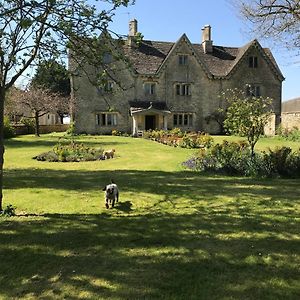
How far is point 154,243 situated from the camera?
602 centimetres

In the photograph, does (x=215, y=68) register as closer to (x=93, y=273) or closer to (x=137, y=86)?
(x=137, y=86)

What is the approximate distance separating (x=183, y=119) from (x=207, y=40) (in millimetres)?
11383

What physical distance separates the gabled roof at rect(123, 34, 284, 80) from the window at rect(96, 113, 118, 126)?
5.98m

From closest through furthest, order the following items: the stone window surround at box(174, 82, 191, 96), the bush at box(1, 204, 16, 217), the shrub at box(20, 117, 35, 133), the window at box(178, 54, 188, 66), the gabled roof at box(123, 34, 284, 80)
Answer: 1. the bush at box(1, 204, 16, 217)
2. the gabled roof at box(123, 34, 284, 80)
3. the window at box(178, 54, 188, 66)
4. the stone window surround at box(174, 82, 191, 96)
5. the shrub at box(20, 117, 35, 133)

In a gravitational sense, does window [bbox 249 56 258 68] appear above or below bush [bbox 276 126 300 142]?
above

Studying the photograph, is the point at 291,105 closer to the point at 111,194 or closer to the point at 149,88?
the point at 149,88

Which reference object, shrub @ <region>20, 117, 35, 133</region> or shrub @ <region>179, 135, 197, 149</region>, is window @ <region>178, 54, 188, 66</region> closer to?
shrub @ <region>179, 135, 197, 149</region>

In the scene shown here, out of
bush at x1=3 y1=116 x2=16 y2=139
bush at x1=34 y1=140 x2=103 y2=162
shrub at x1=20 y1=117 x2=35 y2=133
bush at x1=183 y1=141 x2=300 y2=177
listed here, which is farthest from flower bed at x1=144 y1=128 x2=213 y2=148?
shrub at x1=20 y1=117 x2=35 y2=133

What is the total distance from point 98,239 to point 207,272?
84.8 inches

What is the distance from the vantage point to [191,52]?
45438 mm

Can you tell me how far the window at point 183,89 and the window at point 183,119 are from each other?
8.35 ft

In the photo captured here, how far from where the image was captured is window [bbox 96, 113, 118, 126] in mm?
44188

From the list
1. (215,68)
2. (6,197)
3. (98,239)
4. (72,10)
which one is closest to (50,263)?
(98,239)

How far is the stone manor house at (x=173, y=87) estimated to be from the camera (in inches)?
1719
